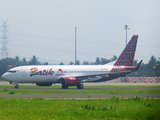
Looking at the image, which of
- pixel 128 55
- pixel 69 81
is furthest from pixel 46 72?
pixel 128 55

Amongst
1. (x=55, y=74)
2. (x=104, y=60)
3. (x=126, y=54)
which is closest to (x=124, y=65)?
(x=126, y=54)

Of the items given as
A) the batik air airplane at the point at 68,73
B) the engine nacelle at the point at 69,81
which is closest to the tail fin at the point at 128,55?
the batik air airplane at the point at 68,73

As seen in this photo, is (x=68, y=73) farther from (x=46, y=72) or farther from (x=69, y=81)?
(x=46, y=72)

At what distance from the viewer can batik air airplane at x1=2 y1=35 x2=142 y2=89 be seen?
4900 cm

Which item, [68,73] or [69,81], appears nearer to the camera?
[69,81]

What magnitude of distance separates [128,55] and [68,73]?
12324 millimetres

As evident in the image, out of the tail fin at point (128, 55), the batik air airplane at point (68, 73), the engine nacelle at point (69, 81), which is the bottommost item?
the engine nacelle at point (69, 81)

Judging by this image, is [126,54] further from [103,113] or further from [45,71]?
[103,113]

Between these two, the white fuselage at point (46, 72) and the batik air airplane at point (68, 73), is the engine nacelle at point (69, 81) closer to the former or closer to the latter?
the batik air airplane at point (68, 73)

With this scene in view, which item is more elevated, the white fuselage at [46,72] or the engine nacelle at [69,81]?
the white fuselage at [46,72]

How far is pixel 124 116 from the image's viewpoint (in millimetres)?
15992

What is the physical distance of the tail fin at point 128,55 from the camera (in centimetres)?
5522

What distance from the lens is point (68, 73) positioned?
171 feet

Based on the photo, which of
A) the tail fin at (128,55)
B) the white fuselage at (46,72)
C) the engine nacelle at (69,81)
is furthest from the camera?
the tail fin at (128,55)
